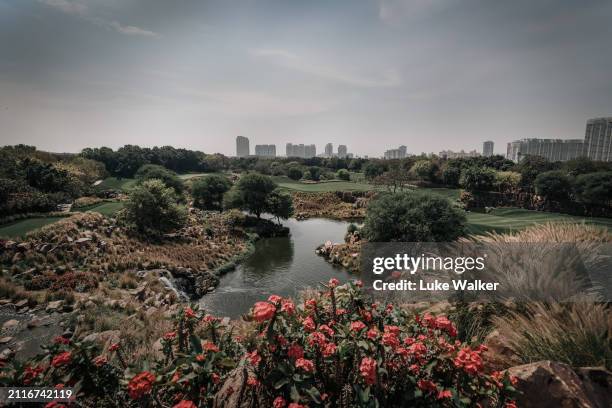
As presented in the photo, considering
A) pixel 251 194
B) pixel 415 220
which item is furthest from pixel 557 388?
pixel 251 194

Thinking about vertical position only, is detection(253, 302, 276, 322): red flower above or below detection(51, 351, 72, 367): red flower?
above

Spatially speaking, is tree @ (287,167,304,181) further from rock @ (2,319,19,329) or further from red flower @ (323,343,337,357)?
red flower @ (323,343,337,357)

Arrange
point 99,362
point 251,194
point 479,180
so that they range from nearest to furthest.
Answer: point 99,362 → point 251,194 → point 479,180

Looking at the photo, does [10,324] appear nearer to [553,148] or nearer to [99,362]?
[99,362]

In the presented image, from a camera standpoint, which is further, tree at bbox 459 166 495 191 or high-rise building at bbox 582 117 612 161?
high-rise building at bbox 582 117 612 161

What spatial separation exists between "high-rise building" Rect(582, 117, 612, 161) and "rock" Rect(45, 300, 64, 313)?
330 feet

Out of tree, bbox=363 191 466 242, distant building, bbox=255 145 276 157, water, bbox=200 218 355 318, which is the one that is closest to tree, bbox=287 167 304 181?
water, bbox=200 218 355 318

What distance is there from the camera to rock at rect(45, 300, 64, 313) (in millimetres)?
6820

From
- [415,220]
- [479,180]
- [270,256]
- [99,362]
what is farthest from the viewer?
[479,180]

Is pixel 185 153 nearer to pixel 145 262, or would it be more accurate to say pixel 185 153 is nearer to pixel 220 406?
pixel 145 262

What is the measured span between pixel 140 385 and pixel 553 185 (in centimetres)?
3920

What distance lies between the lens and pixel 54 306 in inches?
272

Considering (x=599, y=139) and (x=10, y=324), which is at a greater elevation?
(x=599, y=139)

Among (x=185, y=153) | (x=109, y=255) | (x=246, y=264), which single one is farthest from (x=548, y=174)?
(x=185, y=153)
